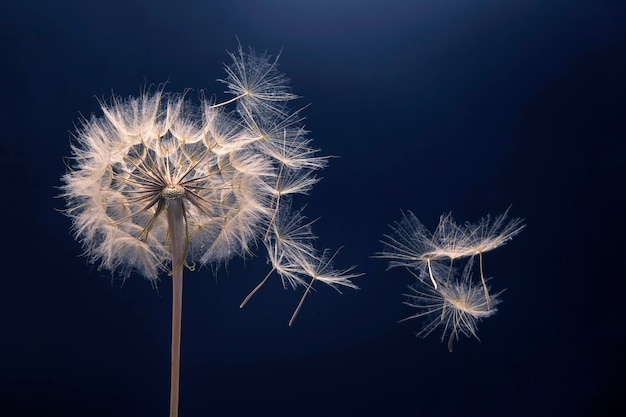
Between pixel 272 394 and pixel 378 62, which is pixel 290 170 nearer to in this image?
pixel 378 62

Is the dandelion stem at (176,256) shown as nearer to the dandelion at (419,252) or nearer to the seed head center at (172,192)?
the seed head center at (172,192)

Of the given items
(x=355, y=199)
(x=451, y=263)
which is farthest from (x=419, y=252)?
(x=355, y=199)

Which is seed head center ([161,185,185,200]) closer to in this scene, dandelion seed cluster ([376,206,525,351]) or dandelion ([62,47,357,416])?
dandelion ([62,47,357,416])

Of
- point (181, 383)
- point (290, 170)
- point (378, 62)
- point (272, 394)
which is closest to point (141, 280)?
point (181, 383)

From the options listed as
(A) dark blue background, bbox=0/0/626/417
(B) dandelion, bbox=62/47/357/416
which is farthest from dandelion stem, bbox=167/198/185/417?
(A) dark blue background, bbox=0/0/626/417

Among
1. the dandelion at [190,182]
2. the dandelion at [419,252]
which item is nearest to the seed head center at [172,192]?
the dandelion at [190,182]

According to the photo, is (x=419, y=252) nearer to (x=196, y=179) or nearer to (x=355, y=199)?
(x=355, y=199)
